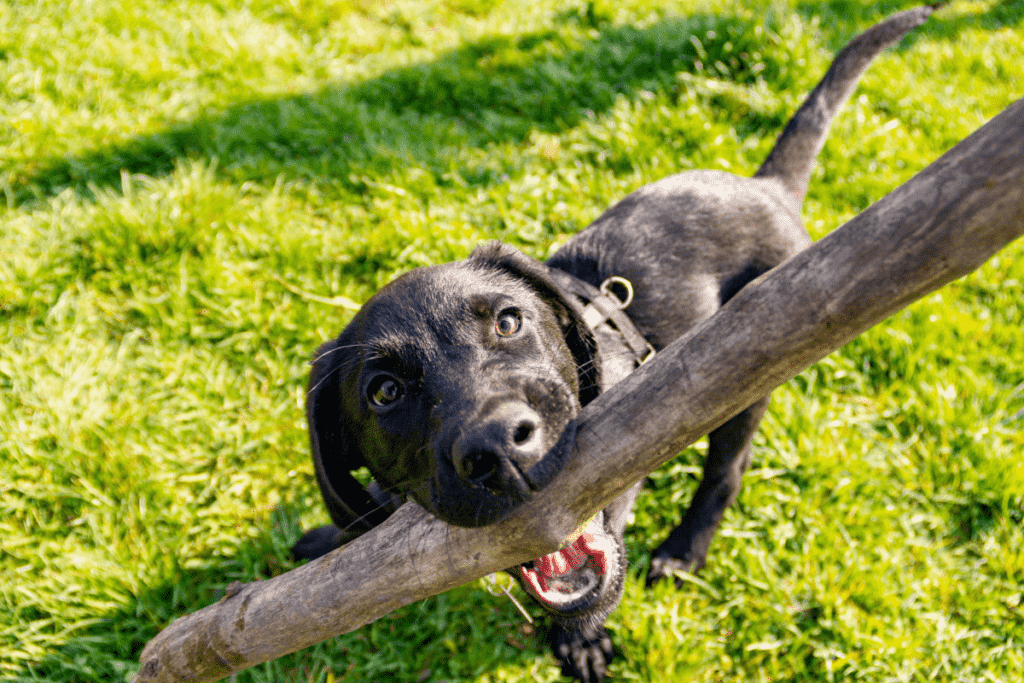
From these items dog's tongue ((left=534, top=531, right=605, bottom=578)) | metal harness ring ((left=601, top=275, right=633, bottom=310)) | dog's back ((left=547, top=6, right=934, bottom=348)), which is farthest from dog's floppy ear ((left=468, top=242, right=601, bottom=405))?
dog's tongue ((left=534, top=531, right=605, bottom=578))

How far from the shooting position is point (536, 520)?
5.19ft

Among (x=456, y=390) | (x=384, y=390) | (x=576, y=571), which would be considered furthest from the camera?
(x=576, y=571)

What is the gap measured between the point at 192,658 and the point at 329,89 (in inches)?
161

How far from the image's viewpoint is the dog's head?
61.5 inches

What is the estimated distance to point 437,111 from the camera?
470cm

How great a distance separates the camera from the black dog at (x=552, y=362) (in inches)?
65.0

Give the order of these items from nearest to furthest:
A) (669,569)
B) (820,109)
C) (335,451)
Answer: (335,451) → (669,569) → (820,109)

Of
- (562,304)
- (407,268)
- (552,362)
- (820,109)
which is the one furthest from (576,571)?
(820,109)

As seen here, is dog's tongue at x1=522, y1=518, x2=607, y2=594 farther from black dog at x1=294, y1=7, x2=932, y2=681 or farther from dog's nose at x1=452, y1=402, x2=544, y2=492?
dog's nose at x1=452, y1=402, x2=544, y2=492

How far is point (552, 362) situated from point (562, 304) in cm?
33

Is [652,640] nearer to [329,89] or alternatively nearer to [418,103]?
[418,103]

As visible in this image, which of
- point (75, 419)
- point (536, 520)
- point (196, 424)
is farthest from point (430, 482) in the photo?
point (75, 419)

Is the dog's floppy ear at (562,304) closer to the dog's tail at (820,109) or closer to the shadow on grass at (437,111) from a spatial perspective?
the dog's tail at (820,109)

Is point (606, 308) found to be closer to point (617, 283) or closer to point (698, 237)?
point (617, 283)
